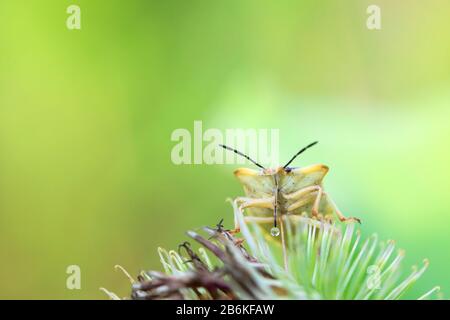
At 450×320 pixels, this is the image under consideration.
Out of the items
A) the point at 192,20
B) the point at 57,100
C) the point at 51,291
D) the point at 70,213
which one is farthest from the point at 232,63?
the point at 51,291

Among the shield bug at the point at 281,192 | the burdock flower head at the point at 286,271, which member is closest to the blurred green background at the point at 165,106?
the shield bug at the point at 281,192

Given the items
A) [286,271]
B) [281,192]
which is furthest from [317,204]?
[286,271]

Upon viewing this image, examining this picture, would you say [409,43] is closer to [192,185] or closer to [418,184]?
[418,184]

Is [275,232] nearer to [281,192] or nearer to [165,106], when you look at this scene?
[281,192]

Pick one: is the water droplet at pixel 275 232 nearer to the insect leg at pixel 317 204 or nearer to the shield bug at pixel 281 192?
the shield bug at pixel 281 192

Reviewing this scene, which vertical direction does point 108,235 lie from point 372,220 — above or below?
below

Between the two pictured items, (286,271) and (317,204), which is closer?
(286,271)

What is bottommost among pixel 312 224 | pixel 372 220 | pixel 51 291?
pixel 51 291
